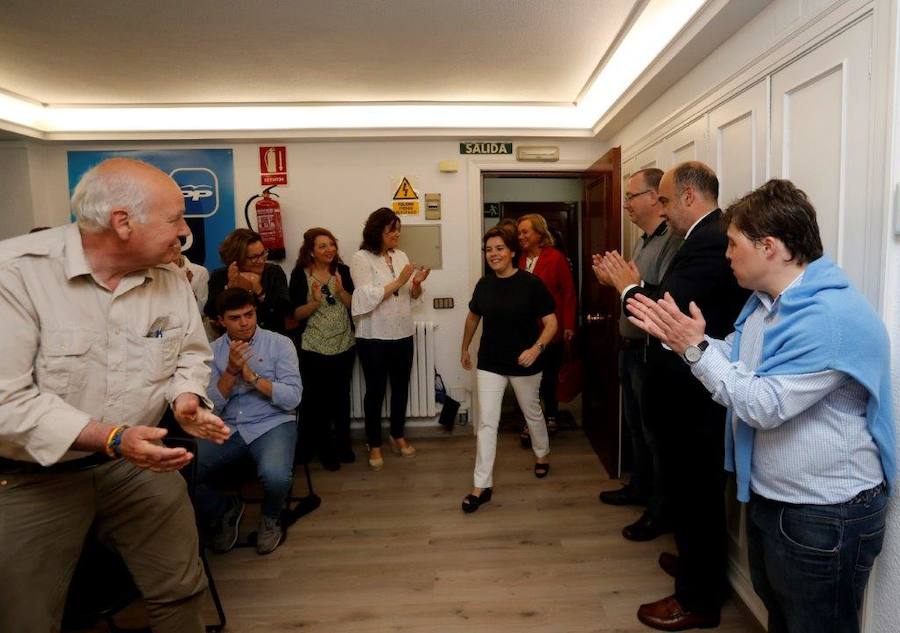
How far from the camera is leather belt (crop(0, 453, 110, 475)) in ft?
4.19

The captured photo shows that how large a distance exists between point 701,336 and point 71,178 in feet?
14.0

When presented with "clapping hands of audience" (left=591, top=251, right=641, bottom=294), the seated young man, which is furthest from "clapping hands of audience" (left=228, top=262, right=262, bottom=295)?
"clapping hands of audience" (left=591, top=251, right=641, bottom=294)

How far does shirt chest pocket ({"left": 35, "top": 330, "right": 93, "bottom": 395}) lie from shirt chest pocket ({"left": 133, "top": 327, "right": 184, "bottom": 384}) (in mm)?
121

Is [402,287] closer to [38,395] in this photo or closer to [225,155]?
[225,155]

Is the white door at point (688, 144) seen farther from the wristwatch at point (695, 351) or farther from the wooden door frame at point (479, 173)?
the wristwatch at point (695, 351)

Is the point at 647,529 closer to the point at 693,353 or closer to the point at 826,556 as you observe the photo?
the point at 826,556

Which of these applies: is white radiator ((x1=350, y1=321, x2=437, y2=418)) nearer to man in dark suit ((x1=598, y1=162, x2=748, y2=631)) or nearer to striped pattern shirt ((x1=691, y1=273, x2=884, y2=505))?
man in dark suit ((x1=598, y1=162, x2=748, y2=631))

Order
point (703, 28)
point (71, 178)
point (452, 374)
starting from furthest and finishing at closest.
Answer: point (452, 374), point (71, 178), point (703, 28)

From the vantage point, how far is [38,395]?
1209 mm

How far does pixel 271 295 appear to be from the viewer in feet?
10.7

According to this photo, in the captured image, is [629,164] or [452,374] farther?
[452,374]

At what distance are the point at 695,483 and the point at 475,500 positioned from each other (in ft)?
4.25

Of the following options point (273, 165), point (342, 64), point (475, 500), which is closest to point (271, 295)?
point (273, 165)

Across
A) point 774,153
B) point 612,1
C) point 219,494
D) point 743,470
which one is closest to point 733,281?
point 774,153
